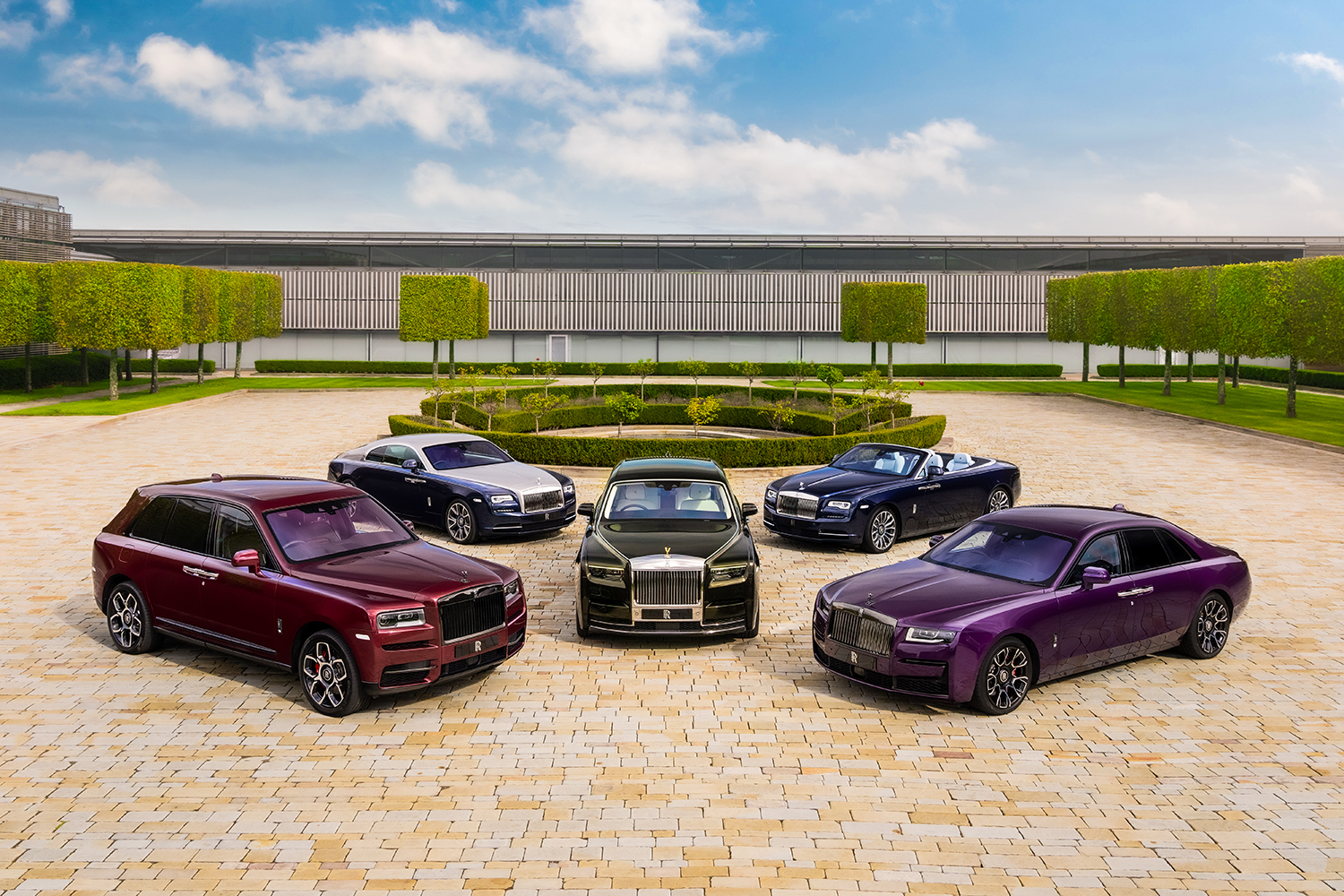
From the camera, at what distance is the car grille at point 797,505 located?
Result: 46.3 ft

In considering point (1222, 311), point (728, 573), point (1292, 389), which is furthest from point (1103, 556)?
point (1222, 311)

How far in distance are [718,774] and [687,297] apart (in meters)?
63.1

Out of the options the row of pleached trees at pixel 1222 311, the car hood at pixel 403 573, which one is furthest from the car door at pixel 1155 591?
the row of pleached trees at pixel 1222 311

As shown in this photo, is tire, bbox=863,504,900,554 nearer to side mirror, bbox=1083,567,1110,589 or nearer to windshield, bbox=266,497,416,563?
side mirror, bbox=1083,567,1110,589

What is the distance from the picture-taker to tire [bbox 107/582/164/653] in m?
9.41

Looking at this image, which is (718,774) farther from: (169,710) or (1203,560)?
(1203,560)

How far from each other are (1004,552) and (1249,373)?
56.4 meters

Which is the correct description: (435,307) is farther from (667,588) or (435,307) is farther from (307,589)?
(307,589)

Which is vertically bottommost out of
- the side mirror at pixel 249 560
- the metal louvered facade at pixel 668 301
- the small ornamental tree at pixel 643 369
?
the side mirror at pixel 249 560

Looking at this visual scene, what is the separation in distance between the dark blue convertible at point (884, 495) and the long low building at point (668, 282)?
2051 inches

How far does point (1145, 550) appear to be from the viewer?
9.30 metres

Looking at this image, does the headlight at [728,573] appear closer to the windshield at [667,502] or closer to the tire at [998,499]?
the windshield at [667,502]

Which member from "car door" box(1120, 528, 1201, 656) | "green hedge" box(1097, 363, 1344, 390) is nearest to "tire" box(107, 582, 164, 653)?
"car door" box(1120, 528, 1201, 656)

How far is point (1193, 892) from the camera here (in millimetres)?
5445
